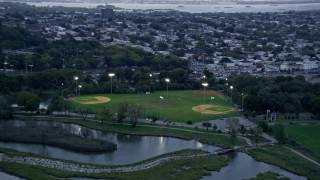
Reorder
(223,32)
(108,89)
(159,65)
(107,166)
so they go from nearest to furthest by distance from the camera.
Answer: (107,166) < (108,89) < (159,65) < (223,32)

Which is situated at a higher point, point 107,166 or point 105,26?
point 105,26

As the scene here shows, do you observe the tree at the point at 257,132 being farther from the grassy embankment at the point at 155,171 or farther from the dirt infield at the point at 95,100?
the dirt infield at the point at 95,100

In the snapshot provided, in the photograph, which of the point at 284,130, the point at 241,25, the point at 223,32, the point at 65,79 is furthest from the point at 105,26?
the point at 284,130

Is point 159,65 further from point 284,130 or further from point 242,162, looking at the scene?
point 242,162

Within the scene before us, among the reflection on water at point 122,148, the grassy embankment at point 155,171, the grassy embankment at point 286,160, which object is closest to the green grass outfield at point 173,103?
the reflection on water at point 122,148

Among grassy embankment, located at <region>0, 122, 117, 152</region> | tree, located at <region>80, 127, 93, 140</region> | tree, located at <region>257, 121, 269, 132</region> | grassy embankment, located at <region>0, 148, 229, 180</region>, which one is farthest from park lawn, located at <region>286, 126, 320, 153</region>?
tree, located at <region>80, 127, 93, 140</region>
